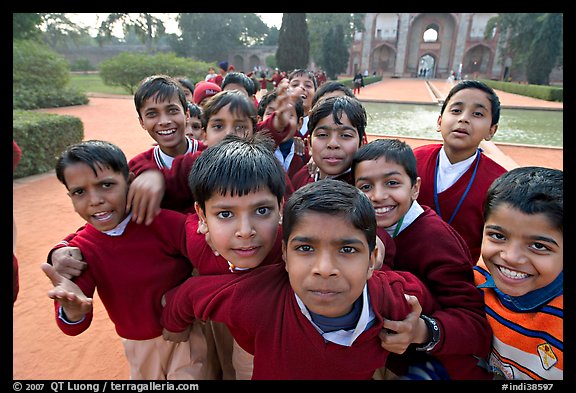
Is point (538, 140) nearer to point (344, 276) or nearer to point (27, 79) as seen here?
point (344, 276)

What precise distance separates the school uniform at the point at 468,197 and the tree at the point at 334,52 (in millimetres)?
30396

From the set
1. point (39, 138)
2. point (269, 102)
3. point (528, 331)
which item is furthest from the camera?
point (39, 138)

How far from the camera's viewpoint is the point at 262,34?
147ft

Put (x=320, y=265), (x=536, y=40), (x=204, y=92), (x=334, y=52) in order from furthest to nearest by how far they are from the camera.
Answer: (x=334, y=52) → (x=536, y=40) → (x=204, y=92) → (x=320, y=265)

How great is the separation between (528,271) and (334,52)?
1242 inches

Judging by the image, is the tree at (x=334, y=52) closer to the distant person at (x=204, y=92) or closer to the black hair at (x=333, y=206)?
the distant person at (x=204, y=92)

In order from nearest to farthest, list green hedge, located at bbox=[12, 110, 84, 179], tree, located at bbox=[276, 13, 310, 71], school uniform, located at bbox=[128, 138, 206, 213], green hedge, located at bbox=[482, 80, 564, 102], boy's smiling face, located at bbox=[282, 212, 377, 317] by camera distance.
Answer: boy's smiling face, located at bbox=[282, 212, 377, 317], school uniform, located at bbox=[128, 138, 206, 213], green hedge, located at bbox=[12, 110, 84, 179], green hedge, located at bbox=[482, 80, 564, 102], tree, located at bbox=[276, 13, 310, 71]

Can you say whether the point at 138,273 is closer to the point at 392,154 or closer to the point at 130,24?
the point at 392,154

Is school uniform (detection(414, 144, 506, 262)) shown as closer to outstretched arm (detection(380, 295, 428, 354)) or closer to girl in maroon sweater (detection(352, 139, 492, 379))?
girl in maroon sweater (detection(352, 139, 492, 379))

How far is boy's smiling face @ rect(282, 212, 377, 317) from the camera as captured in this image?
43.3 inches

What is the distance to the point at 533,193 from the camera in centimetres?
Result: 118

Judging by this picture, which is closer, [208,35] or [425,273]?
[425,273]

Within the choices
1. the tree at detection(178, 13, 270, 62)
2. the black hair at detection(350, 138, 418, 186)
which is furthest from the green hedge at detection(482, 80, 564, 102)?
the tree at detection(178, 13, 270, 62)

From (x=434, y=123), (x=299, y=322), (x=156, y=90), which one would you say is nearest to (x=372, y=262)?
(x=299, y=322)
